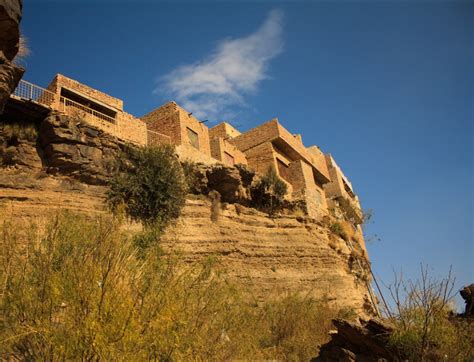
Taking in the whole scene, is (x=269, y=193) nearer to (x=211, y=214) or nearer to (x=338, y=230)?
(x=211, y=214)

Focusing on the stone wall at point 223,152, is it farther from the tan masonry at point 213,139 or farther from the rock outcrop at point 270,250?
the rock outcrop at point 270,250

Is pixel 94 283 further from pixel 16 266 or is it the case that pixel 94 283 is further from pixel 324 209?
pixel 324 209

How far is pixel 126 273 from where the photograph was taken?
19.4 ft

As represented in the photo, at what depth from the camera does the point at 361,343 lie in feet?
32.9

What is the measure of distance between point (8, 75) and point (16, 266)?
3450 millimetres

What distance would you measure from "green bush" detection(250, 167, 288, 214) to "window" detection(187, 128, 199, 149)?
3.10m

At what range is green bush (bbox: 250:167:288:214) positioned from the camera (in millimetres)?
17094

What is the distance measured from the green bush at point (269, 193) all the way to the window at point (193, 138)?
10.2 ft

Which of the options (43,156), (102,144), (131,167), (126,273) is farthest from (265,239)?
(126,273)

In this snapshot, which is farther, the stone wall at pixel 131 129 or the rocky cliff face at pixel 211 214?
the stone wall at pixel 131 129

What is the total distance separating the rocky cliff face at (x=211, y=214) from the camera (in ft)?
36.6

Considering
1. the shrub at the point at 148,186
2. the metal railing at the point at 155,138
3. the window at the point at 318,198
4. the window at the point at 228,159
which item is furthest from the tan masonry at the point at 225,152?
the shrub at the point at 148,186

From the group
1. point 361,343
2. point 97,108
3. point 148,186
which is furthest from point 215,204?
point 361,343

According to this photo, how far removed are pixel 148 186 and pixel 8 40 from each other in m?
6.00
